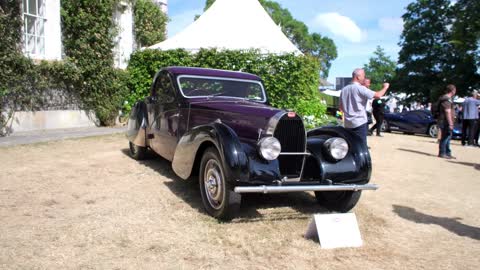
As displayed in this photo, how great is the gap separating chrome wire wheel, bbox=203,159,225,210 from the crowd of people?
1.79m

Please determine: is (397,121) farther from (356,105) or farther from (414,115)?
(356,105)

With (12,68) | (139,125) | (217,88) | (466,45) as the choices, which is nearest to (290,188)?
(217,88)

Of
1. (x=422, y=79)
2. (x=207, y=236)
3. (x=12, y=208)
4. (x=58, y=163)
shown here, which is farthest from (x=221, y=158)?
(x=422, y=79)

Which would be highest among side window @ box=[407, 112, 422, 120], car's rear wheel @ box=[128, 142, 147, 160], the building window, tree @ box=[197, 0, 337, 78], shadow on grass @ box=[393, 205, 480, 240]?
tree @ box=[197, 0, 337, 78]

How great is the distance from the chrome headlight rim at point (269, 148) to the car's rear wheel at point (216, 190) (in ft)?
1.44

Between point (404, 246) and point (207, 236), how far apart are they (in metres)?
1.87

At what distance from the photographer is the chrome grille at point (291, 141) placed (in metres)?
4.32

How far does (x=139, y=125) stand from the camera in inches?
274

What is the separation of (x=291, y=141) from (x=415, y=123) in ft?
45.4

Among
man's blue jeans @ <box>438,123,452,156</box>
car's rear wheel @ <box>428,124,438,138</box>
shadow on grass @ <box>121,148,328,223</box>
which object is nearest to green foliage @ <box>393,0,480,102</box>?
car's rear wheel @ <box>428,124,438,138</box>

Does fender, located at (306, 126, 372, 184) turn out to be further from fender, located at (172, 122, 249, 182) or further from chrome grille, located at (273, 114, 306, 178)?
fender, located at (172, 122, 249, 182)

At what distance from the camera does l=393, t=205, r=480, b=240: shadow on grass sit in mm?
4289

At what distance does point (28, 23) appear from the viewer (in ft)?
35.0

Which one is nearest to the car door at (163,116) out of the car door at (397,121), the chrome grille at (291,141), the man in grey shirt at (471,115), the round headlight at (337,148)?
the chrome grille at (291,141)
